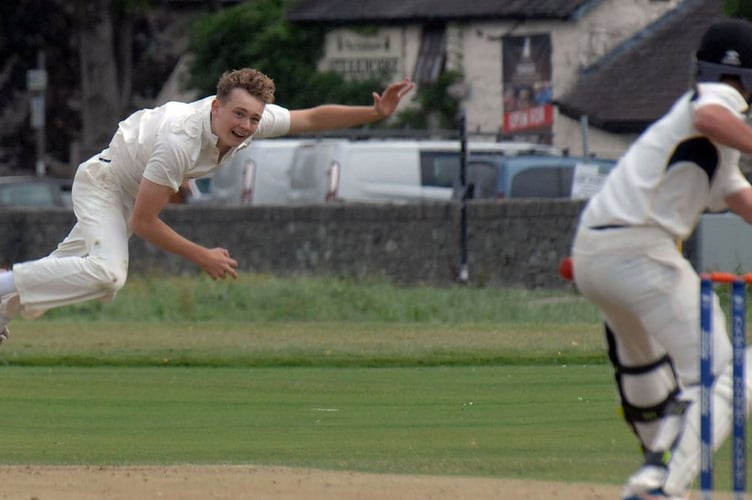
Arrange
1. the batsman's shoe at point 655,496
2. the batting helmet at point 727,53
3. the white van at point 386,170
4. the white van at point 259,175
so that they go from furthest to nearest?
the white van at point 259,175 → the white van at point 386,170 → the batting helmet at point 727,53 → the batsman's shoe at point 655,496

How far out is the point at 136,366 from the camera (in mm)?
13945

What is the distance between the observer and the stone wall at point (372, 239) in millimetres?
21562

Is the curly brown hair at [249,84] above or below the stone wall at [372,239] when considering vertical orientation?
above

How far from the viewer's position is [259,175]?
26328mm

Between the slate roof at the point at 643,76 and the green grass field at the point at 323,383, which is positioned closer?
the green grass field at the point at 323,383


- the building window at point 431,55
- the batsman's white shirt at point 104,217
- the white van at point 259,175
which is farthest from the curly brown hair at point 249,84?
the building window at point 431,55

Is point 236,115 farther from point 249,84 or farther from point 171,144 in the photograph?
point 171,144

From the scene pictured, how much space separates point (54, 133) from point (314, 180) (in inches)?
848

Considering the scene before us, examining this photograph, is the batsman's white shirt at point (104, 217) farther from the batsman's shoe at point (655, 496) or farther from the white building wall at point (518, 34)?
the white building wall at point (518, 34)

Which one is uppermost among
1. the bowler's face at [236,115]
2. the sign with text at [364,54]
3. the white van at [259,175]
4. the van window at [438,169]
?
the bowler's face at [236,115]

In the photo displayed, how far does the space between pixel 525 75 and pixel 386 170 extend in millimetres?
13630

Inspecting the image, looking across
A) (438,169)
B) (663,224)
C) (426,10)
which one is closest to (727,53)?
(663,224)

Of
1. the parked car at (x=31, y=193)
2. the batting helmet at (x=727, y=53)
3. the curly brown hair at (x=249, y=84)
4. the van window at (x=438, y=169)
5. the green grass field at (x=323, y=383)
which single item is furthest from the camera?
the parked car at (x=31, y=193)

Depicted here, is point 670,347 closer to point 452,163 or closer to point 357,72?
point 452,163
